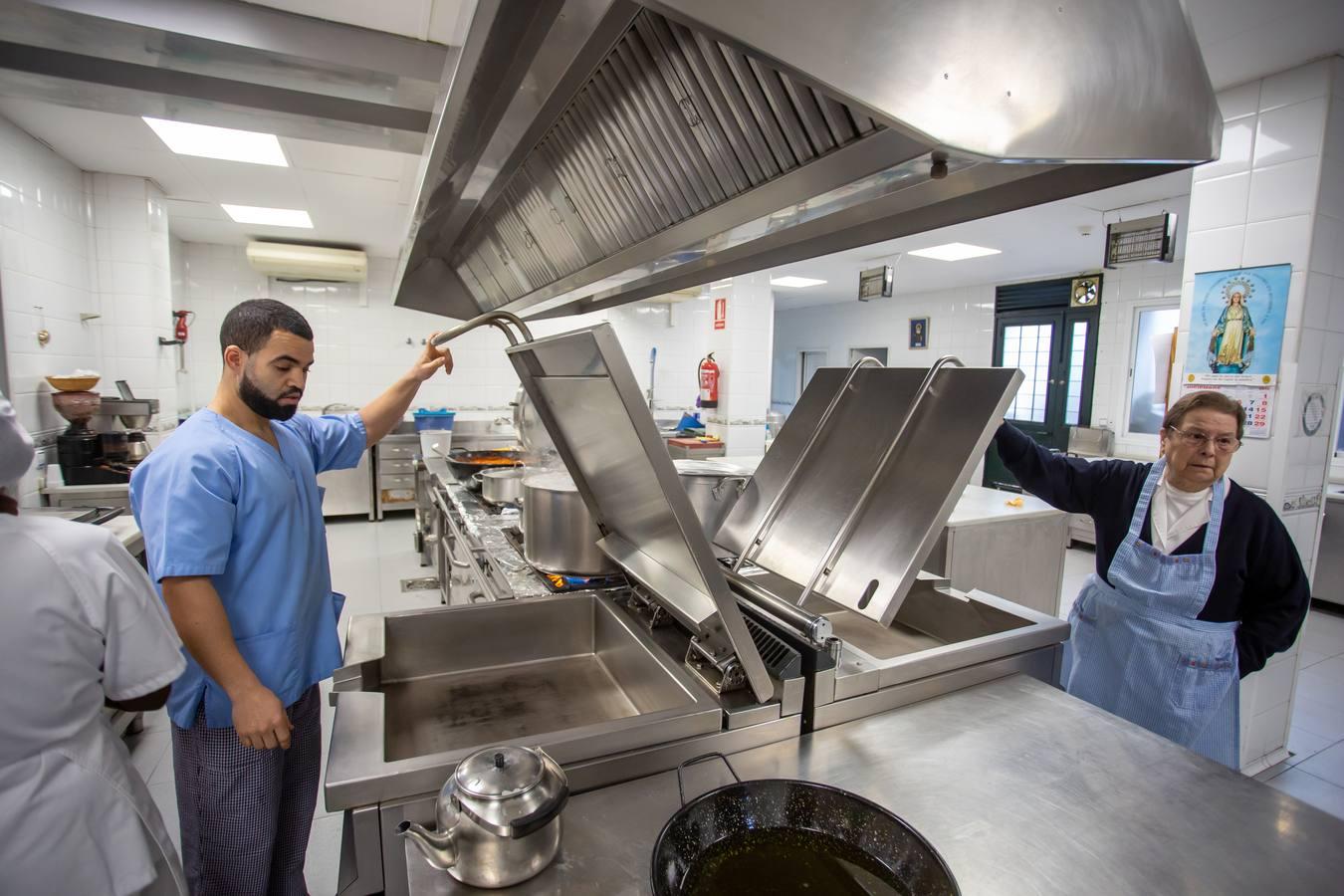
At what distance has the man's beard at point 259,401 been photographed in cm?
157

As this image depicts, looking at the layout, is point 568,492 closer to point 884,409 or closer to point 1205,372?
point 884,409

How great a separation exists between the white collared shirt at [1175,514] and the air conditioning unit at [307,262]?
686 cm

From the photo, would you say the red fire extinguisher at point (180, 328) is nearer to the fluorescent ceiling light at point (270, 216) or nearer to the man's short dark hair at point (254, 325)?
the fluorescent ceiling light at point (270, 216)

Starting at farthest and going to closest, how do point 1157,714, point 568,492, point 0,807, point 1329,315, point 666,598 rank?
point 1329,315, point 568,492, point 1157,714, point 666,598, point 0,807

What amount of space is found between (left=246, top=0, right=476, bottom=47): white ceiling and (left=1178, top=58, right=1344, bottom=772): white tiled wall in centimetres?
325

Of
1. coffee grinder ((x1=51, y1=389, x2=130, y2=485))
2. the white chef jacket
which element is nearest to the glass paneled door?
the white chef jacket

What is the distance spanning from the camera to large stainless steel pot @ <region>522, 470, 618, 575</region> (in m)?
1.94

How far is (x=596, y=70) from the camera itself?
3.95 feet

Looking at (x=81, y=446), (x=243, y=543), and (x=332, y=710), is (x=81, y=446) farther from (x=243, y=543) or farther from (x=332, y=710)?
(x=243, y=543)

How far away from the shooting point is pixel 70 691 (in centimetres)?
120

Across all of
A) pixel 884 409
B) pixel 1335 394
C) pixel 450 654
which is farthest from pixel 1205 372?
pixel 450 654

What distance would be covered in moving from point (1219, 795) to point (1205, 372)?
7.95 ft

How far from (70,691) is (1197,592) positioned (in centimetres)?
267

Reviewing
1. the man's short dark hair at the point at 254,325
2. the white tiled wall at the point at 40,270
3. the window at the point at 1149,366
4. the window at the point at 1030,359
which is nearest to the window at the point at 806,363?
the window at the point at 1030,359
